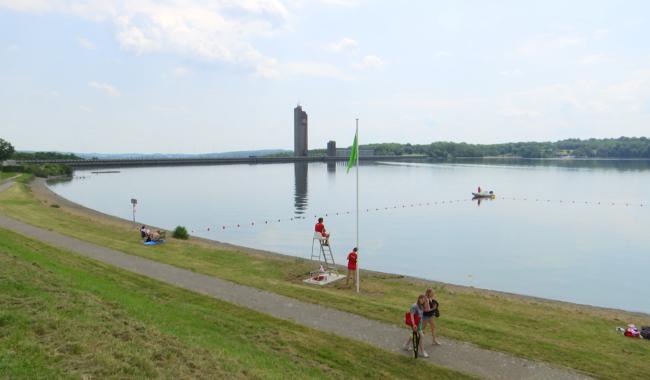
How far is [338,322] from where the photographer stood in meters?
14.3

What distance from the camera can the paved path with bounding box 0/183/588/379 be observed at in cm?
1151

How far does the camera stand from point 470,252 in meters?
39.0

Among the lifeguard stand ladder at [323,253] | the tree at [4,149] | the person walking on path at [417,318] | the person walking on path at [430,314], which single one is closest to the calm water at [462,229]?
the lifeguard stand ladder at [323,253]

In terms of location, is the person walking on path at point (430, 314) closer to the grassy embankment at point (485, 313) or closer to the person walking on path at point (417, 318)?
the person walking on path at point (417, 318)

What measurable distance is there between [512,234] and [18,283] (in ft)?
145

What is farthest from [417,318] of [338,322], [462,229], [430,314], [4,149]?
[4,149]

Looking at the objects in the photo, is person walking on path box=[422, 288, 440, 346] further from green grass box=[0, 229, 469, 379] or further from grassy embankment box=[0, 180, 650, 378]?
green grass box=[0, 229, 469, 379]

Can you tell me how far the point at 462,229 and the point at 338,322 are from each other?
3906cm

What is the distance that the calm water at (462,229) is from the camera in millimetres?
31203

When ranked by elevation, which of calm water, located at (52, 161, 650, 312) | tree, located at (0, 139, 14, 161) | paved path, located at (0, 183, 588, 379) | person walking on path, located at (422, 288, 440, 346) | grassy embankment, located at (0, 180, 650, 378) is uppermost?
tree, located at (0, 139, 14, 161)

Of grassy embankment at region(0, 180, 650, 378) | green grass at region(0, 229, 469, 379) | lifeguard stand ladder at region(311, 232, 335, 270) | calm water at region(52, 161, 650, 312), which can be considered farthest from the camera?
calm water at region(52, 161, 650, 312)

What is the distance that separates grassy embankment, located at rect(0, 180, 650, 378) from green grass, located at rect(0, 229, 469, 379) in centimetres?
297

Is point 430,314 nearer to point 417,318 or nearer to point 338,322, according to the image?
point 417,318

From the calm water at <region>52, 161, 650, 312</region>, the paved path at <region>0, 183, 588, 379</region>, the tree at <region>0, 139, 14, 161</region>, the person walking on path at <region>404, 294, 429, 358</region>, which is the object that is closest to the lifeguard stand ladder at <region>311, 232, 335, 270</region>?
the calm water at <region>52, 161, 650, 312</region>
